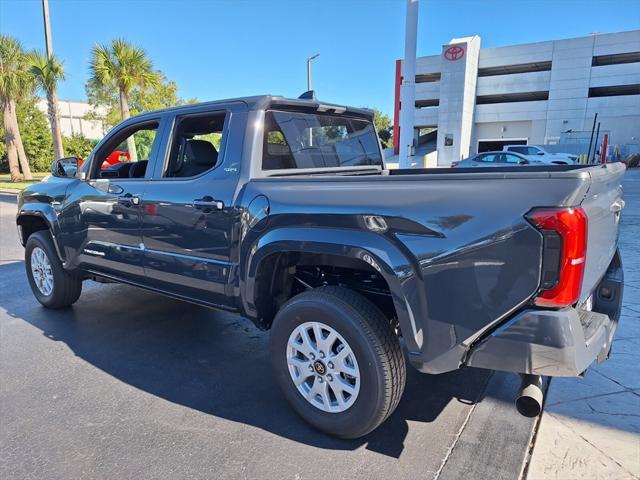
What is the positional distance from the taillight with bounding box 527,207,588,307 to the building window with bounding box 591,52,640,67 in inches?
1985

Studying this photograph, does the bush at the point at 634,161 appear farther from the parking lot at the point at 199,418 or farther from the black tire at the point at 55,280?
the black tire at the point at 55,280

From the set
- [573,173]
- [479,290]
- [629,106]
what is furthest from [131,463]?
[629,106]

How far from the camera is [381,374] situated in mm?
2416

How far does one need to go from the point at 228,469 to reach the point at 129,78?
20.1 meters

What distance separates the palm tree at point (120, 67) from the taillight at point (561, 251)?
20.6 metres

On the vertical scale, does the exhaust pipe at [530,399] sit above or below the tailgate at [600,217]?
below

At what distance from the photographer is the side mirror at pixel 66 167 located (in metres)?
4.49

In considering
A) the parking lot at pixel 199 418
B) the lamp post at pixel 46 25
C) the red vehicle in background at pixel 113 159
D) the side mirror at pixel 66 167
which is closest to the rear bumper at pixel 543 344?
the parking lot at pixel 199 418

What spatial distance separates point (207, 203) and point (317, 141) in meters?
A: 1.05

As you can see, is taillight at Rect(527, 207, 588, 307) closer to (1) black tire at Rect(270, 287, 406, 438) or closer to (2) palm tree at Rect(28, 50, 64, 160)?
(1) black tire at Rect(270, 287, 406, 438)

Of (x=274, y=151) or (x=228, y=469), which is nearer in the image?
(x=228, y=469)

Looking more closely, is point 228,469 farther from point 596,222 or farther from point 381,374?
point 596,222

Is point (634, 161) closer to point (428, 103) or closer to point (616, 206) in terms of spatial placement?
point (428, 103)

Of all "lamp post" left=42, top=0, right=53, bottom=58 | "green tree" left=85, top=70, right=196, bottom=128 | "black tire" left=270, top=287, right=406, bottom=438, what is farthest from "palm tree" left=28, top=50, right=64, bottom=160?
"black tire" left=270, top=287, right=406, bottom=438
